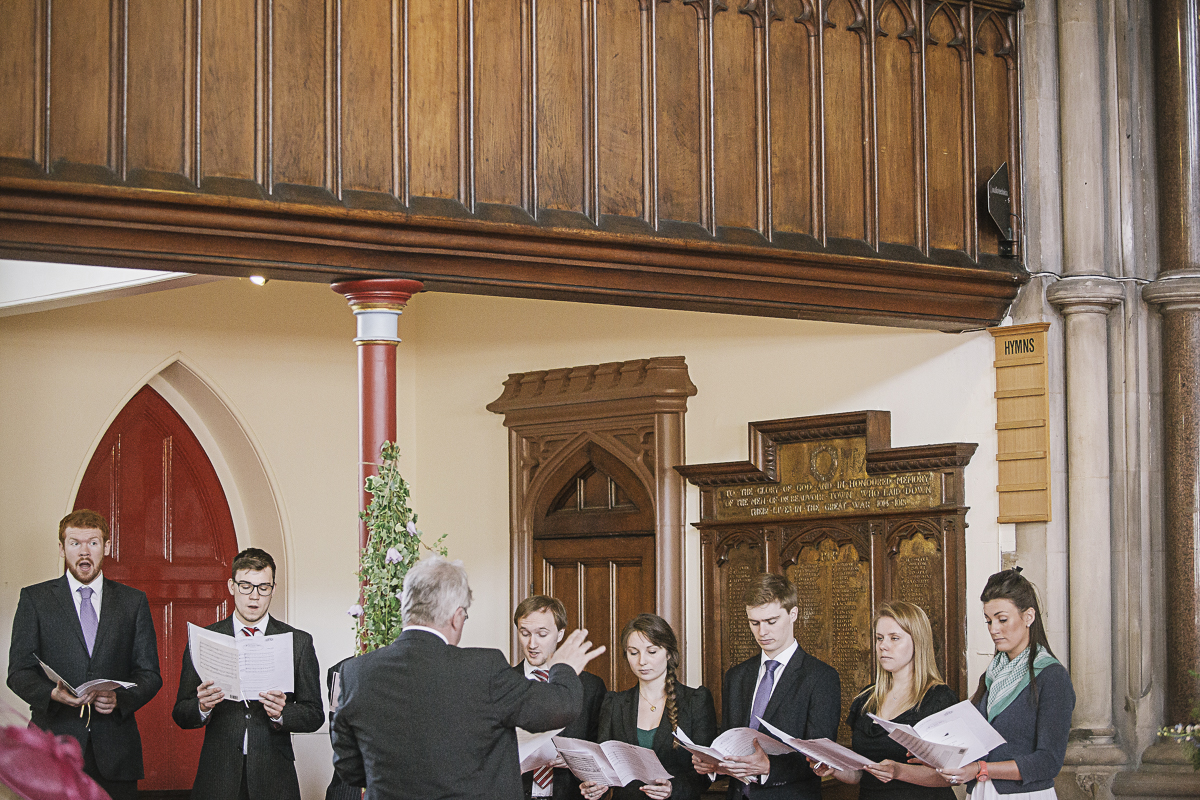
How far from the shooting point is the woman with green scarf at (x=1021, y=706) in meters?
4.14

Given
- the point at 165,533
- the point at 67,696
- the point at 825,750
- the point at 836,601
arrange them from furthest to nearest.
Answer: the point at 165,533 < the point at 836,601 < the point at 67,696 < the point at 825,750

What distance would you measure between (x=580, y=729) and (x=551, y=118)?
2.21 m

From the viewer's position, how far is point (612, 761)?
4.25 m

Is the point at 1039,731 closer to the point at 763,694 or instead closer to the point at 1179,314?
the point at 763,694

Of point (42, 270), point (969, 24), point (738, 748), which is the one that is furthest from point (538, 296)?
point (42, 270)

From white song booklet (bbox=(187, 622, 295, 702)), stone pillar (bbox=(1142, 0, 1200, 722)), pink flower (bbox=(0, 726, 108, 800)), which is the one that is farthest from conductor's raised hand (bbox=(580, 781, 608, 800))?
pink flower (bbox=(0, 726, 108, 800))

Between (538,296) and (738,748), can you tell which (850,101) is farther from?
(738,748)

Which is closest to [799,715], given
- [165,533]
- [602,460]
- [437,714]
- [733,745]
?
[733,745]

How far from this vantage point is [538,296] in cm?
518

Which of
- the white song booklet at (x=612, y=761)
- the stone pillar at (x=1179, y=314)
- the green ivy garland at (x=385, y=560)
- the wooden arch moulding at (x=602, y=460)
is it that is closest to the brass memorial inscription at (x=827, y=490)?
the wooden arch moulding at (x=602, y=460)

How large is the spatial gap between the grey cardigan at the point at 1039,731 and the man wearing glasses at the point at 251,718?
2.36 meters

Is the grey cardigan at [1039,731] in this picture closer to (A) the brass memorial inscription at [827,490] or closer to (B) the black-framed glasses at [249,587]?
(A) the brass memorial inscription at [827,490]

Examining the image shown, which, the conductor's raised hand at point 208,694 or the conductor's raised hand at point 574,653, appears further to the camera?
the conductor's raised hand at point 208,694

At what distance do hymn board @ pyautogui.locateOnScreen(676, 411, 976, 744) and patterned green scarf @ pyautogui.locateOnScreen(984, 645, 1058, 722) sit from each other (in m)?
1.60
